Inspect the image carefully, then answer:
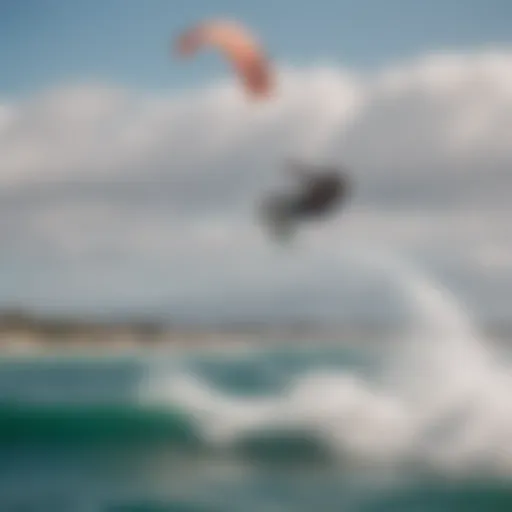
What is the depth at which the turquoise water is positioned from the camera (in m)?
1.89

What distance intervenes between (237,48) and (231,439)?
2.88ft

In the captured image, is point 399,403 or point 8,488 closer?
point 399,403

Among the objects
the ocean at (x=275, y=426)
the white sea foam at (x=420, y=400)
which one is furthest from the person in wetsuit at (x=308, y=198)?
the ocean at (x=275, y=426)

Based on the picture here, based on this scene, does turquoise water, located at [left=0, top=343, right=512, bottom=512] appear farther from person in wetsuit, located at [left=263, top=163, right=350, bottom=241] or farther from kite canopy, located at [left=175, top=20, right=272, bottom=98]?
kite canopy, located at [left=175, top=20, right=272, bottom=98]

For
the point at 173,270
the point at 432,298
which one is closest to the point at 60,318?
A: the point at 173,270

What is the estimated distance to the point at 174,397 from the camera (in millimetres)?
1984

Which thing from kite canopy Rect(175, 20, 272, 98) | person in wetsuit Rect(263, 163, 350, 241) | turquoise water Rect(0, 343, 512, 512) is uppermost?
kite canopy Rect(175, 20, 272, 98)

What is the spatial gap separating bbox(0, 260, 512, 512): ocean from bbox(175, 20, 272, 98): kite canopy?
22.0 inches

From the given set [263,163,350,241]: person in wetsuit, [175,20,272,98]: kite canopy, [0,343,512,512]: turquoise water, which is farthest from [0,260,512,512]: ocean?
[175,20,272,98]: kite canopy

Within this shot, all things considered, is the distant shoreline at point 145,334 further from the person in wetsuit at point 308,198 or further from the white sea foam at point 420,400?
the person in wetsuit at point 308,198

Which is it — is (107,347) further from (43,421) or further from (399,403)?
(399,403)

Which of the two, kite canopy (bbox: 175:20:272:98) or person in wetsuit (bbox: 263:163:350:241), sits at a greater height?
kite canopy (bbox: 175:20:272:98)

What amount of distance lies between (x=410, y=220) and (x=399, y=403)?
40cm

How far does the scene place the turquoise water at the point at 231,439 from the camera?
1.89 metres
